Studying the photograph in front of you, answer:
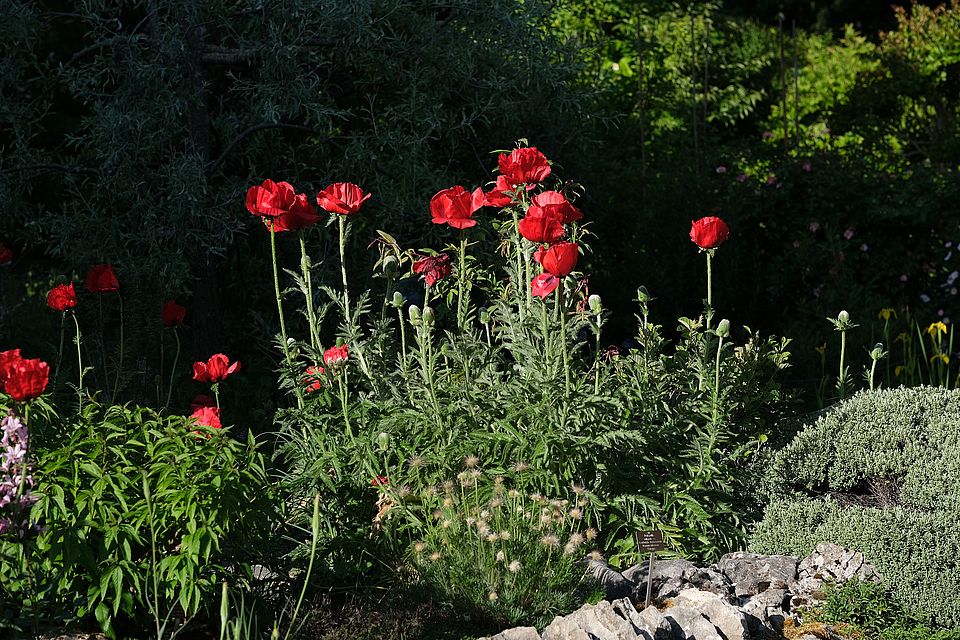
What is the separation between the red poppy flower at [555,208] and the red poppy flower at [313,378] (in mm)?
1025

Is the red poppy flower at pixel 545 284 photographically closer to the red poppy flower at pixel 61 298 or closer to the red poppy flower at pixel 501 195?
the red poppy flower at pixel 501 195

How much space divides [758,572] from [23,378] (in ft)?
7.98

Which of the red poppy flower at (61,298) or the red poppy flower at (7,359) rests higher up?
the red poppy flower at (7,359)

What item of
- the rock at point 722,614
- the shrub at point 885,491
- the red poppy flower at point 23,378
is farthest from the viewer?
the shrub at point 885,491

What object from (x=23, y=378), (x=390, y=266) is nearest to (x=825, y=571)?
(x=390, y=266)

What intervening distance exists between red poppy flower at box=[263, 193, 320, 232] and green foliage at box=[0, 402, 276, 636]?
80 cm

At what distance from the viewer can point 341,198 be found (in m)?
3.59

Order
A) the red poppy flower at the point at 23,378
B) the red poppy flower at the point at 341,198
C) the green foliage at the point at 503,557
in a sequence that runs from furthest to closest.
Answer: the red poppy flower at the point at 341,198 < the green foliage at the point at 503,557 < the red poppy flower at the point at 23,378

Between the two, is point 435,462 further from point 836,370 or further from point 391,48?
point 836,370

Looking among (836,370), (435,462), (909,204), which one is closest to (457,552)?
(435,462)

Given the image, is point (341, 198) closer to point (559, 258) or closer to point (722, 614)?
point (559, 258)

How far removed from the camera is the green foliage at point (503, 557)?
3.06 m

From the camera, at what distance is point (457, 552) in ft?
10.2

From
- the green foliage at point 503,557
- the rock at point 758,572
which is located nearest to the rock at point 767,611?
the rock at point 758,572
